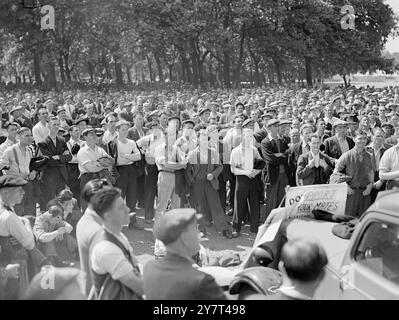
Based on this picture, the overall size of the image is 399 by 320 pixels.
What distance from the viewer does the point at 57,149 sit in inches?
357

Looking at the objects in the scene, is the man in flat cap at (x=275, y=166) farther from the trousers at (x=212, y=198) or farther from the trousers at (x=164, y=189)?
the trousers at (x=164, y=189)

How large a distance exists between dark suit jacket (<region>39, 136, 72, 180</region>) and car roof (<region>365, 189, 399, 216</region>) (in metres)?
6.16

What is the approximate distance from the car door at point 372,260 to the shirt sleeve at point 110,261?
5.42ft

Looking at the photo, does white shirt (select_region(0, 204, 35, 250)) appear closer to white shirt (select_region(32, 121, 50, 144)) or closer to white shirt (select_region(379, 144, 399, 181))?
white shirt (select_region(379, 144, 399, 181))

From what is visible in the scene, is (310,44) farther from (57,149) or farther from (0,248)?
(0,248)

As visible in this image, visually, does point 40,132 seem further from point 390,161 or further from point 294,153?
point 390,161

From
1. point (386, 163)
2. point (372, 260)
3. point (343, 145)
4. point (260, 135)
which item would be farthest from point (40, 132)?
point (372, 260)

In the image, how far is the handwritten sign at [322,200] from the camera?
5680 mm

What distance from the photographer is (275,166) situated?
30.7 feet

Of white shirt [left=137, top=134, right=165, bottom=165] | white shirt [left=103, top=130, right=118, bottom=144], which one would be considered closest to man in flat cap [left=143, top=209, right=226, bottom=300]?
white shirt [left=137, top=134, right=165, bottom=165]

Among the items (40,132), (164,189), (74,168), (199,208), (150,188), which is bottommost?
(199,208)

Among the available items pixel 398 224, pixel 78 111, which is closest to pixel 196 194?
pixel 398 224

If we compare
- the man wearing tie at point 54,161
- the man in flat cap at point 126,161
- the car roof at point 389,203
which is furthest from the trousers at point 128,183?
the car roof at point 389,203

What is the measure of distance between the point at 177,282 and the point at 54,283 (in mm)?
707
